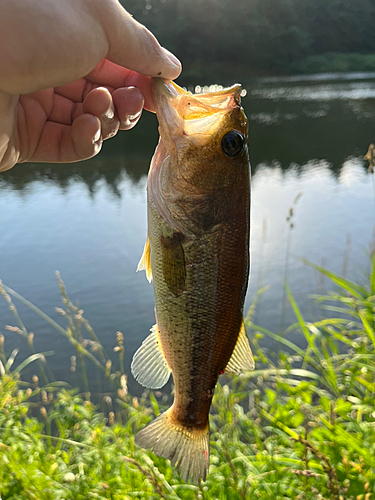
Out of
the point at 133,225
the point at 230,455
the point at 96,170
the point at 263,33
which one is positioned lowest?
the point at 230,455

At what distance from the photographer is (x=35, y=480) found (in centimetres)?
247

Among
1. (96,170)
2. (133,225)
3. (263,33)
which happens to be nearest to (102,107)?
(133,225)

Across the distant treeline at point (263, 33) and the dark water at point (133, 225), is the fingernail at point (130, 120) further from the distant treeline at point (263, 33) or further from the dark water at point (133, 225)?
the distant treeline at point (263, 33)

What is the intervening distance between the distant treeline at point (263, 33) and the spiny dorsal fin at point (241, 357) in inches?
1394

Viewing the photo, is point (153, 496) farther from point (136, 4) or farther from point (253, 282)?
point (136, 4)

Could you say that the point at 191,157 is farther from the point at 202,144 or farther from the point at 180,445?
the point at 180,445

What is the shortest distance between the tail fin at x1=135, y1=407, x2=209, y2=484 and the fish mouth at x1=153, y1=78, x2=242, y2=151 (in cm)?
113

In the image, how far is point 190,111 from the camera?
174cm

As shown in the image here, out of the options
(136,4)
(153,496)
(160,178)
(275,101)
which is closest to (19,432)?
(153,496)

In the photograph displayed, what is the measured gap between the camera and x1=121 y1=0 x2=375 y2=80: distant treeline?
38062mm

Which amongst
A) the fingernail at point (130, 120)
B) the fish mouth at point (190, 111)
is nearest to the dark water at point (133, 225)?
the fingernail at point (130, 120)

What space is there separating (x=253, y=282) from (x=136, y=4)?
39578mm

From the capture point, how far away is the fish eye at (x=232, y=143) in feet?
5.60

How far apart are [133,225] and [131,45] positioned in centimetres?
826
